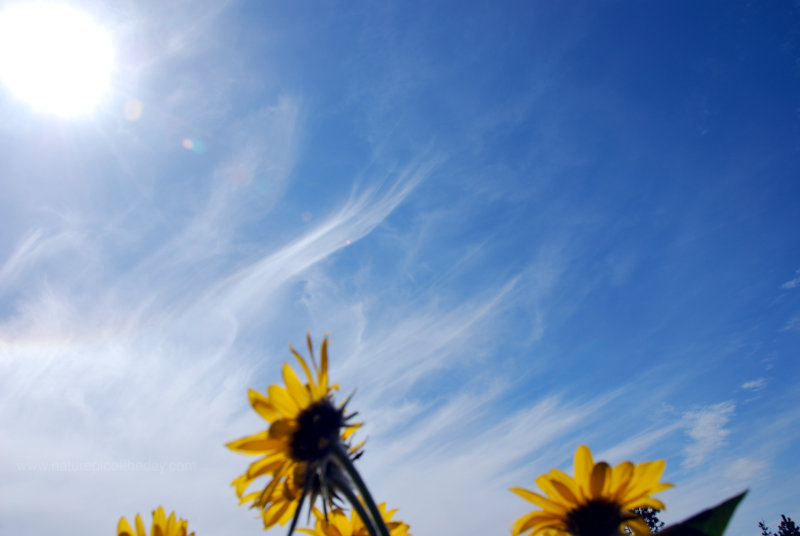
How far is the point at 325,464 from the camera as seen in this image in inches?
120

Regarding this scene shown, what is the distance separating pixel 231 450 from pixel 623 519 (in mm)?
2735

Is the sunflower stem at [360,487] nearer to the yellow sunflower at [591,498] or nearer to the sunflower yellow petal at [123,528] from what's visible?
the yellow sunflower at [591,498]

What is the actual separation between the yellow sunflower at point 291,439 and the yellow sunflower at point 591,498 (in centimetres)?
142

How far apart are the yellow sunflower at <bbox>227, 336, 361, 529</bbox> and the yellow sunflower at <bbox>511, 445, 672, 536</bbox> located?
4.67 ft

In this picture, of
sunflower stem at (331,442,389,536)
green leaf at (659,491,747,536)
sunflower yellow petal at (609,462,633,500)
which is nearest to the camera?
green leaf at (659,491,747,536)

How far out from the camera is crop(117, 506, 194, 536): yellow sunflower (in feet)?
13.4

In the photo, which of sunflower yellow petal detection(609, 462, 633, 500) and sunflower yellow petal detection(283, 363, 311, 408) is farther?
sunflower yellow petal detection(283, 363, 311, 408)

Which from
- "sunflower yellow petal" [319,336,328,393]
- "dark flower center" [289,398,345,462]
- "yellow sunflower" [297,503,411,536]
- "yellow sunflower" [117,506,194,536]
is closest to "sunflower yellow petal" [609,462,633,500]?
"yellow sunflower" [297,503,411,536]

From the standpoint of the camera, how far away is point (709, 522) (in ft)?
6.63

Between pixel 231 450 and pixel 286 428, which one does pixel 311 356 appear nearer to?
pixel 286 428

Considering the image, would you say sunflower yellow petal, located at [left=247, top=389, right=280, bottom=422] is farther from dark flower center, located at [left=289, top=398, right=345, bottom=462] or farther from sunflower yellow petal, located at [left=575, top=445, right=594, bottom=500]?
sunflower yellow petal, located at [left=575, top=445, right=594, bottom=500]

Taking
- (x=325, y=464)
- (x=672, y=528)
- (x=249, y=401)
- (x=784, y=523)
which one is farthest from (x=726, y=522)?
(x=784, y=523)

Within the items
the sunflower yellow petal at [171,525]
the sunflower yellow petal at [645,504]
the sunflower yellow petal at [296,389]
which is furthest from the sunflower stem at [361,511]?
the sunflower yellow petal at [171,525]

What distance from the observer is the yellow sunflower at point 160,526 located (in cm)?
409
